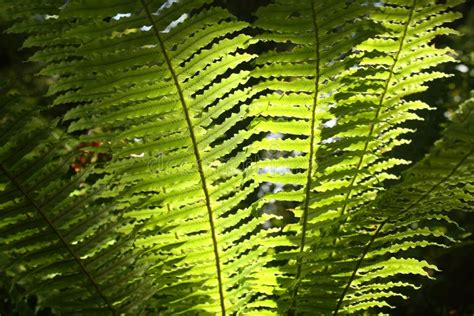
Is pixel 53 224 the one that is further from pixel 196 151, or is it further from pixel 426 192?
pixel 426 192

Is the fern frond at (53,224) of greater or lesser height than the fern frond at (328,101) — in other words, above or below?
below

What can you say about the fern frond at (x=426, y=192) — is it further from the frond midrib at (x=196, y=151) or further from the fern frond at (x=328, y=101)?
the frond midrib at (x=196, y=151)

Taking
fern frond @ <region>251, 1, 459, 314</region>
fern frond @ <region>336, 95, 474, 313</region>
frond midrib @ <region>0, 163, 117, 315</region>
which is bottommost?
frond midrib @ <region>0, 163, 117, 315</region>

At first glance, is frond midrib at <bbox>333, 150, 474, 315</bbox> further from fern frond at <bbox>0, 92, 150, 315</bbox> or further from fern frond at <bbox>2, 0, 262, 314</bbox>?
fern frond at <bbox>0, 92, 150, 315</bbox>

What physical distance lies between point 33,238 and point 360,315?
699mm

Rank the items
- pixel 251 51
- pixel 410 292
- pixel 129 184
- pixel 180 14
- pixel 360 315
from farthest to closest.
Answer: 1. pixel 251 51
2. pixel 410 292
3. pixel 360 315
4. pixel 129 184
5. pixel 180 14

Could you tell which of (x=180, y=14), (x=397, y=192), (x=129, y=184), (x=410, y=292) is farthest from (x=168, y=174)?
(x=410, y=292)

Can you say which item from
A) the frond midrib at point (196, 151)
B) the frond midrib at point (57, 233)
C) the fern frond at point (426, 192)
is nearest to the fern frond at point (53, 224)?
the frond midrib at point (57, 233)

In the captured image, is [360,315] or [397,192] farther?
[360,315]

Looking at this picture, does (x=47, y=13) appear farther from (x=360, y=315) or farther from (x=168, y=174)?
(x=360, y=315)

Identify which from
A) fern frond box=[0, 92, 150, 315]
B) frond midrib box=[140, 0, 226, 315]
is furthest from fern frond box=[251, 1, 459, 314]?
fern frond box=[0, 92, 150, 315]

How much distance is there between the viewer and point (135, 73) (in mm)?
905

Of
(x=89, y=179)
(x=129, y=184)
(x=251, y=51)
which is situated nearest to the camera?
(x=129, y=184)

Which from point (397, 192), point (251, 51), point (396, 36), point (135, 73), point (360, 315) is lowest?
point (360, 315)
